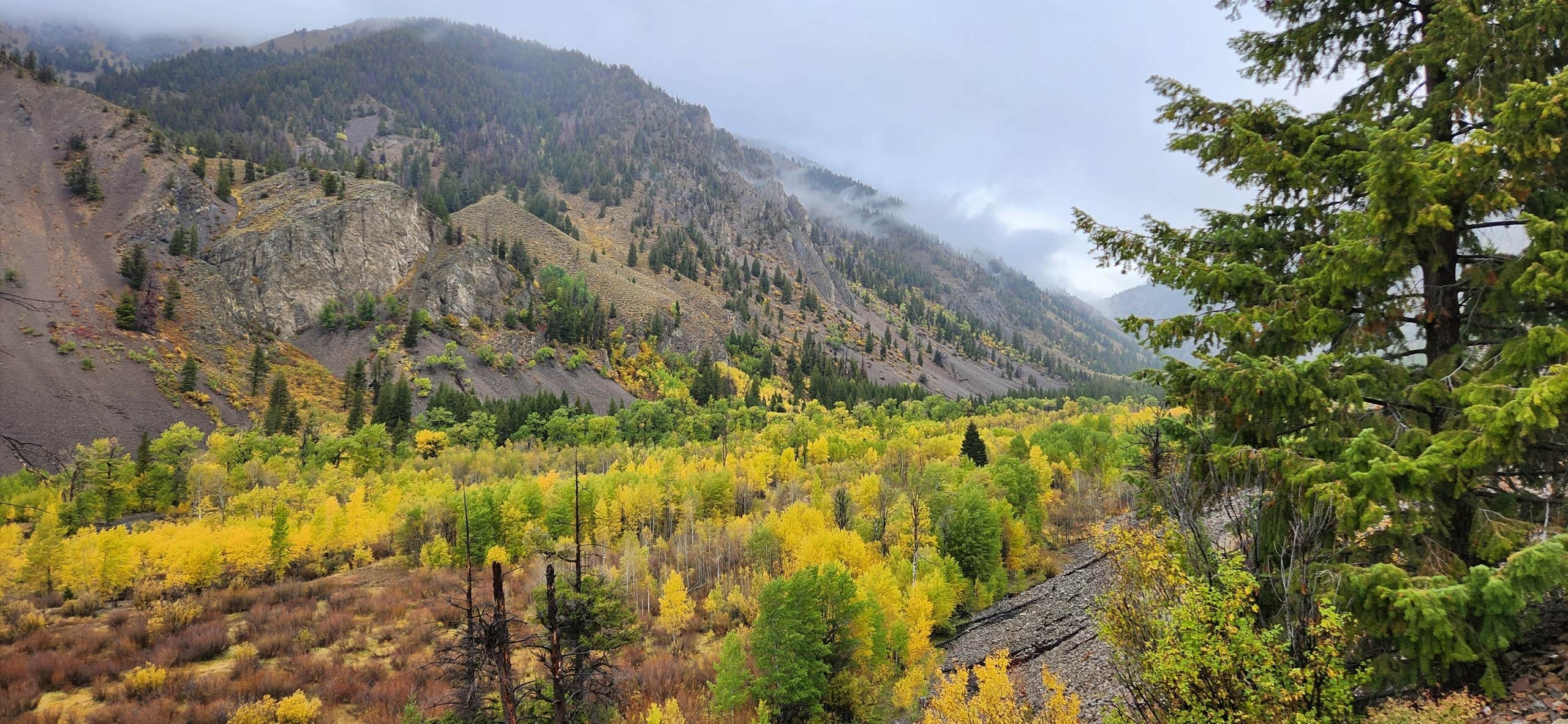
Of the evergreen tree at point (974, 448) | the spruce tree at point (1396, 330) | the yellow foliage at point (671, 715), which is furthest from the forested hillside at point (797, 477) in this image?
the evergreen tree at point (974, 448)

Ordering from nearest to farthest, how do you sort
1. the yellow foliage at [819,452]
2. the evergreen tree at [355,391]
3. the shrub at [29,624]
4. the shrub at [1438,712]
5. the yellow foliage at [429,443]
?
the shrub at [1438,712] → the shrub at [29,624] → the yellow foliage at [819,452] → the yellow foliage at [429,443] → the evergreen tree at [355,391]

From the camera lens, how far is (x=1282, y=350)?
7605 millimetres

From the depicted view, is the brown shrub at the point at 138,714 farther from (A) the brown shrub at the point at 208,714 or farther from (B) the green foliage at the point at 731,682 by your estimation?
(B) the green foliage at the point at 731,682

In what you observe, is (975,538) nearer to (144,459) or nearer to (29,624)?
(29,624)

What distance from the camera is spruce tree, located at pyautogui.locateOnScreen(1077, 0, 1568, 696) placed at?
5.59m

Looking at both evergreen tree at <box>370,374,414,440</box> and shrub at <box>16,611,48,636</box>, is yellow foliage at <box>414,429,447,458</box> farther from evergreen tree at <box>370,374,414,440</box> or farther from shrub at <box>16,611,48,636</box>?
shrub at <box>16,611,48,636</box>

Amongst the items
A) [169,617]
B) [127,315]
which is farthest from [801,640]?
[127,315]

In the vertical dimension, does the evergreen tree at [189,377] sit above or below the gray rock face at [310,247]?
below

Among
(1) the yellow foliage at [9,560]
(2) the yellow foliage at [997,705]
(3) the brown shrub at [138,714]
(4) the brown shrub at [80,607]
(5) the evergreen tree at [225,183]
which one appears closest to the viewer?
(2) the yellow foliage at [997,705]

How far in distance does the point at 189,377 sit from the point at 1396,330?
10618 centimetres

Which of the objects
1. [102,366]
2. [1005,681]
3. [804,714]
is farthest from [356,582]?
[102,366]

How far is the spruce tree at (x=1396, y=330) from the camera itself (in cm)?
559

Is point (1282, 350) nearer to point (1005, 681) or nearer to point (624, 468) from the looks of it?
point (1005, 681)

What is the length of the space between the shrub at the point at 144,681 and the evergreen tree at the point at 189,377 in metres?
65.1
